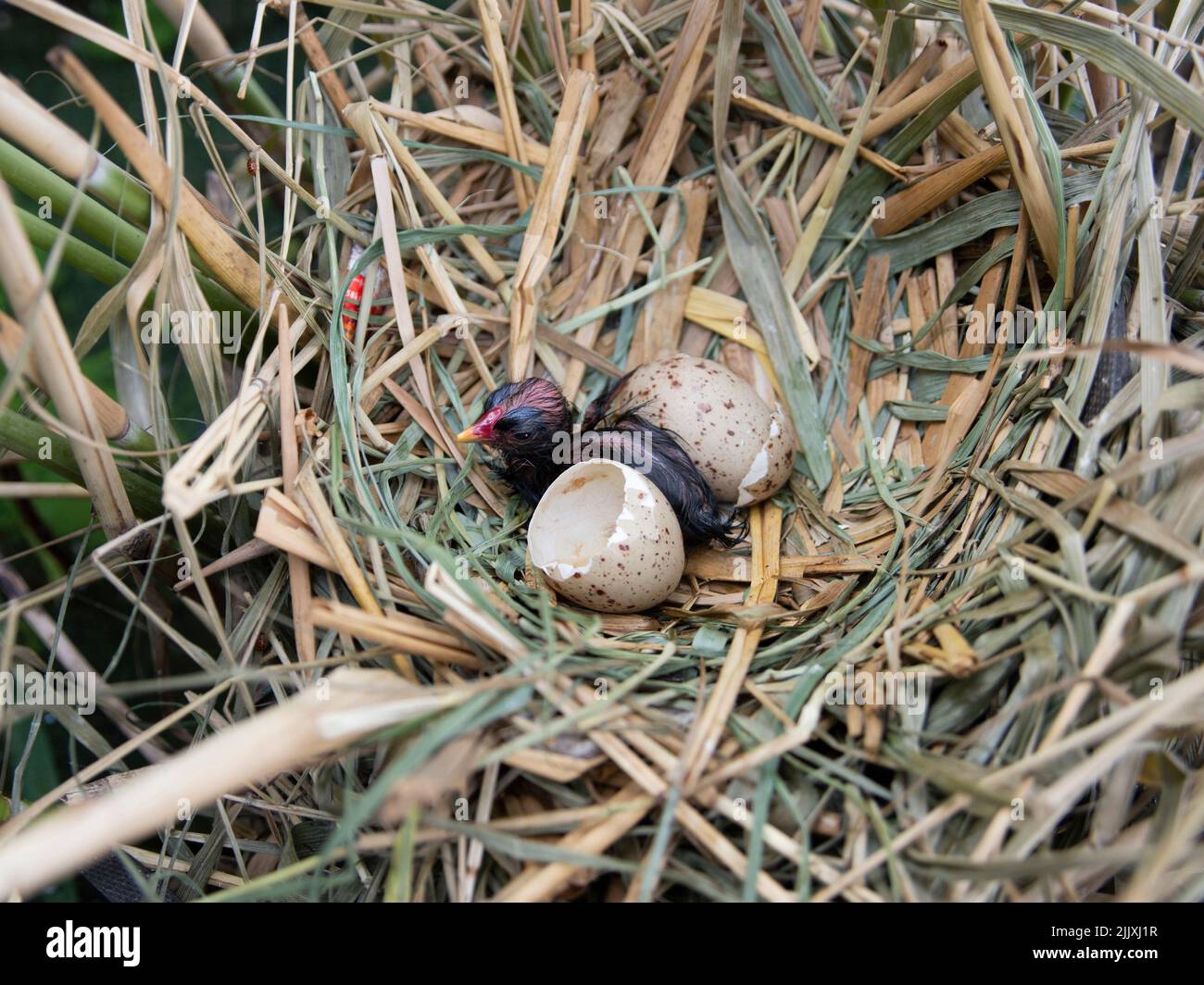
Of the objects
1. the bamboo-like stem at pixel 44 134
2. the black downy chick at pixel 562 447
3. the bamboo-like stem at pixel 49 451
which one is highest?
the bamboo-like stem at pixel 44 134

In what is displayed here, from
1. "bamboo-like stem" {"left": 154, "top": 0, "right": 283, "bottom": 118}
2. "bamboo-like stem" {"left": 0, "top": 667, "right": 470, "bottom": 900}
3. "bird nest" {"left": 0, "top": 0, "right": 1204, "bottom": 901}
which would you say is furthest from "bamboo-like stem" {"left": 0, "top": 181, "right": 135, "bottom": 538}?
"bamboo-like stem" {"left": 154, "top": 0, "right": 283, "bottom": 118}

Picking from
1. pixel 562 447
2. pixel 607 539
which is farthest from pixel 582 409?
pixel 607 539

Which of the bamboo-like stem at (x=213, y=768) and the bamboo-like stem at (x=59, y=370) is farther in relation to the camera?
the bamboo-like stem at (x=59, y=370)

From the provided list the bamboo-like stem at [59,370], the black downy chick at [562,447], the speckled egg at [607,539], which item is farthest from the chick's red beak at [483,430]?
the bamboo-like stem at [59,370]

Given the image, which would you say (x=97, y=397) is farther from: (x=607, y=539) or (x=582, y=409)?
(x=582, y=409)

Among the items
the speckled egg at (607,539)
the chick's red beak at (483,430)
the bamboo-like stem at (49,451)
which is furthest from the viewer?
the chick's red beak at (483,430)

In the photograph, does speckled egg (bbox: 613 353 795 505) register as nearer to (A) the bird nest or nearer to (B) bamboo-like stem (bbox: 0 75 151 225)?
Result: (A) the bird nest

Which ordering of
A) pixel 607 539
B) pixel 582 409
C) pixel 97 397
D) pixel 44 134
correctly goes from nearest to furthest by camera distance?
pixel 44 134 → pixel 97 397 → pixel 607 539 → pixel 582 409

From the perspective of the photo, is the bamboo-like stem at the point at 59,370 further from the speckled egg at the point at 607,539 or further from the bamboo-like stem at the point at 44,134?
the speckled egg at the point at 607,539
